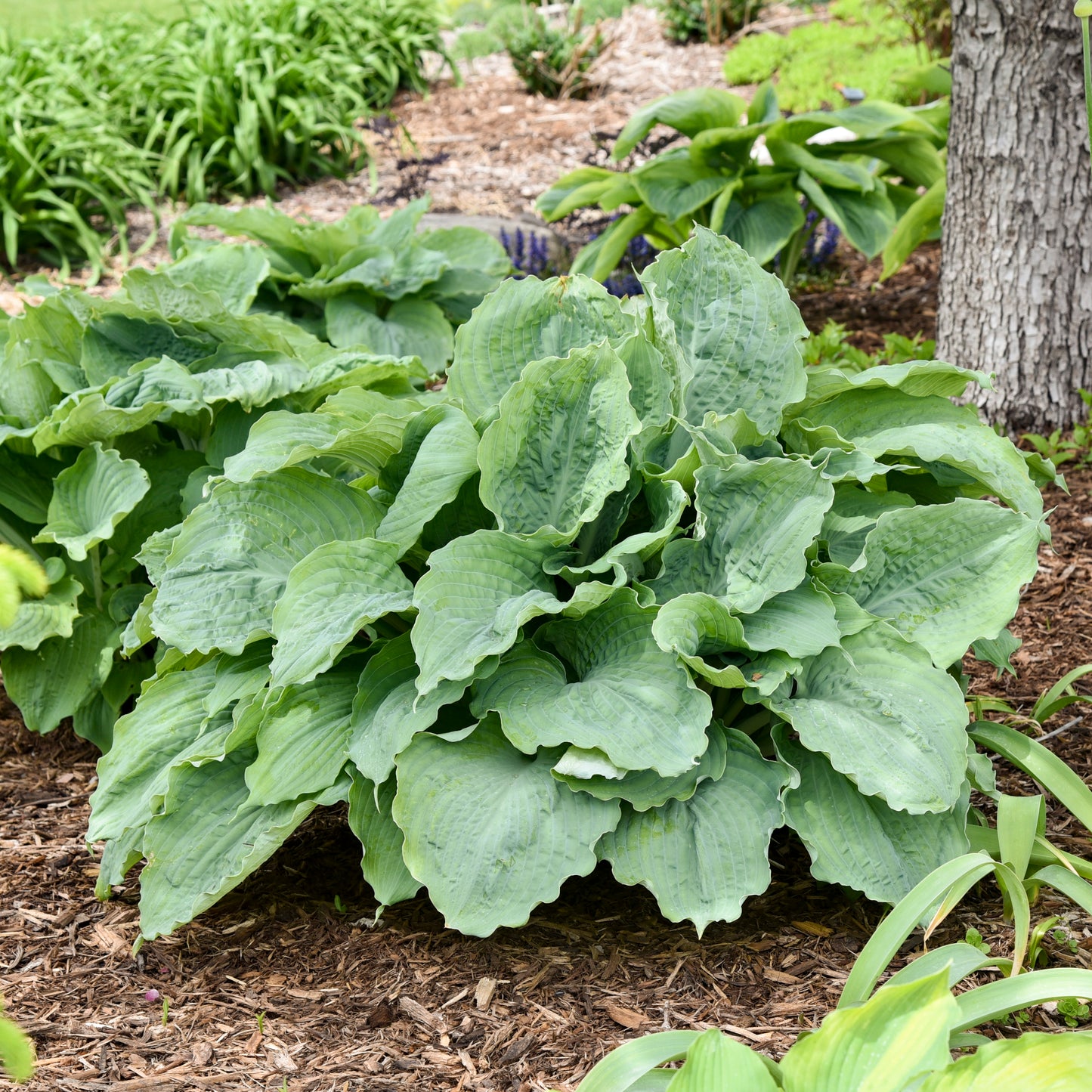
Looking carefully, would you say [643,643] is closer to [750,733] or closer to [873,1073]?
[750,733]

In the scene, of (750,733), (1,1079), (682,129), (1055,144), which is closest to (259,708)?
(1,1079)

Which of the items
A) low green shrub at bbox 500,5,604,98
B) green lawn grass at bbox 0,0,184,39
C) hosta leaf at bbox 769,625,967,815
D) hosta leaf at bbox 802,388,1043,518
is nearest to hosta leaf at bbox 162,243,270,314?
hosta leaf at bbox 802,388,1043,518

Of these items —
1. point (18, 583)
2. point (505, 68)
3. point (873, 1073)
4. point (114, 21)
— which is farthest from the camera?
point (505, 68)

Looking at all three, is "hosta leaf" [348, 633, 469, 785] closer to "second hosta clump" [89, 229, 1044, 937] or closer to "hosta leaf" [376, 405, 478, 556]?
"second hosta clump" [89, 229, 1044, 937]

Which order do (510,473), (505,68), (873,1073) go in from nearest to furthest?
(873,1073) < (510,473) < (505,68)

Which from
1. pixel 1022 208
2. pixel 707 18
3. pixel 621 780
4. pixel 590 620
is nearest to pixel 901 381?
pixel 590 620

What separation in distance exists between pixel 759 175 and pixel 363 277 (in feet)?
6.07

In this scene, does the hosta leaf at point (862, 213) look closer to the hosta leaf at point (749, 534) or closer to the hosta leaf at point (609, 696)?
the hosta leaf at point (749, 534)

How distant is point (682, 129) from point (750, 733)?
353cm

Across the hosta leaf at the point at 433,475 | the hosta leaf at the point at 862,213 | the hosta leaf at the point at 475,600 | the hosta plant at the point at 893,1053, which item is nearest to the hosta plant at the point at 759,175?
the hosta leaf at the point at 862,213

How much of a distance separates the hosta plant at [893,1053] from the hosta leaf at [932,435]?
1027 mm

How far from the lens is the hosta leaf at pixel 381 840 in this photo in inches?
82.9

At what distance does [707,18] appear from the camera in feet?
32.7

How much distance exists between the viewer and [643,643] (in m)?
2.11
